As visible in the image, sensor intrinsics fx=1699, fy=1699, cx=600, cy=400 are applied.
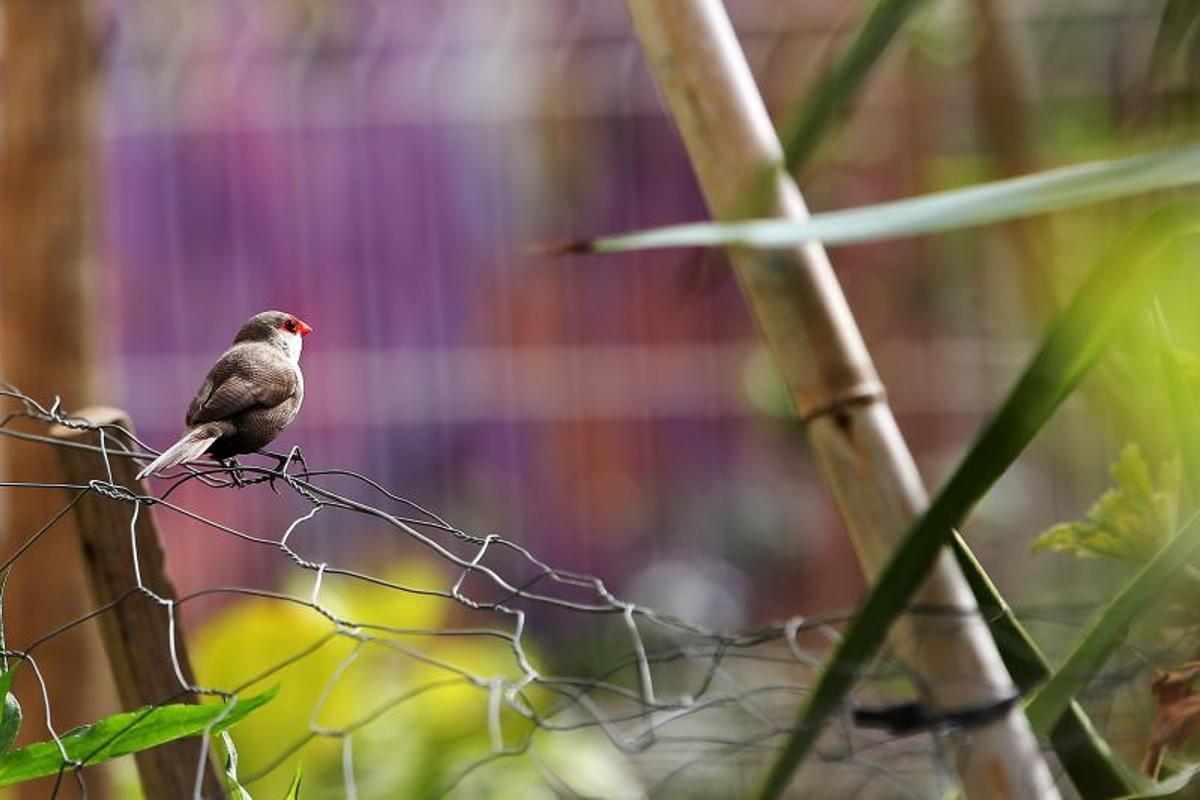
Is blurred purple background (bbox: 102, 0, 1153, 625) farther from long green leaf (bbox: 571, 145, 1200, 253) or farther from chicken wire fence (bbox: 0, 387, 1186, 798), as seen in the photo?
long green leaf (bbox: 571, 145, 1200, 253)

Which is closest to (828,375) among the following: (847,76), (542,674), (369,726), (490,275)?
(847,76)

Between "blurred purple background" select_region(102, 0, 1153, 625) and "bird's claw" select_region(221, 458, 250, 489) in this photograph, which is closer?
"bird's claw" select_region(221, 458, 250, 489)

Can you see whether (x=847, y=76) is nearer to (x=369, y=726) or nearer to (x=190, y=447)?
(x=190, y=447)

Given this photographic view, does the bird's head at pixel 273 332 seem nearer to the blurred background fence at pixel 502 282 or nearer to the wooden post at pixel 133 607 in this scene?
the wooden post at pixel 133 607

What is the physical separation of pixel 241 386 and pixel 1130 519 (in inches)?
13.6

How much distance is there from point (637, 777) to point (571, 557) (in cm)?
157

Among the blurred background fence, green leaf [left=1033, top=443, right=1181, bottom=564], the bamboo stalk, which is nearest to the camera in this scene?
the bamboo stalk

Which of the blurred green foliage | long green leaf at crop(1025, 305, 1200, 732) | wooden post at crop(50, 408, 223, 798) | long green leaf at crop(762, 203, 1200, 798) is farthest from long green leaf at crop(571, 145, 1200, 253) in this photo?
the blurred green foliage

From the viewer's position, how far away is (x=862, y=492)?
1.91 feet

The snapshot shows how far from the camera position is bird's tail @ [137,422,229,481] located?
617 millimetres

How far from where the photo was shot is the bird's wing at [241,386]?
2.14 ft

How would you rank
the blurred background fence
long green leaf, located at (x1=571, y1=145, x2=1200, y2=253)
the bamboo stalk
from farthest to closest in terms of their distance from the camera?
the blurred background fence → the bamboo stalk → long green leaf, located at (x1=571, y1=145, x2=1200, y2=253)

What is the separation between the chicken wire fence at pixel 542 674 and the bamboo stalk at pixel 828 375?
0.05 ft

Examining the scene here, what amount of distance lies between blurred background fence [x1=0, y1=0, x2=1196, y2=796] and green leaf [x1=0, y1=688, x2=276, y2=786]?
96.2 inches
